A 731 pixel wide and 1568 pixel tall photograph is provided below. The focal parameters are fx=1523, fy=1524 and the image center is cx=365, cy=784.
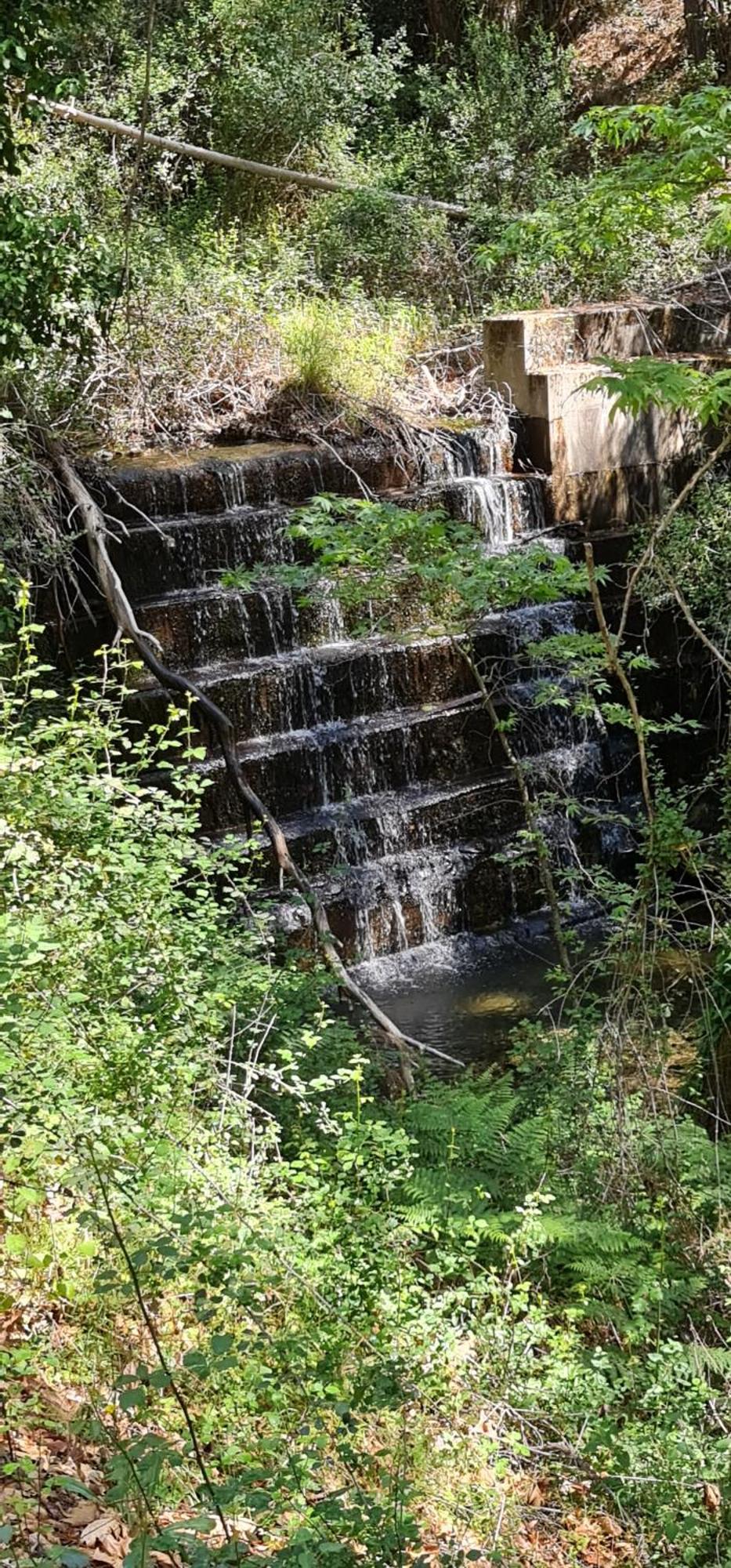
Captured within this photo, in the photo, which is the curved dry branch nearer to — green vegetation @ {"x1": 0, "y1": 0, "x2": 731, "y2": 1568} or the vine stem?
green vegetation @ {"x1": 0, "y1": 0, "x2": 731, "y2": 1568}

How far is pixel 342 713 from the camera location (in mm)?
9508

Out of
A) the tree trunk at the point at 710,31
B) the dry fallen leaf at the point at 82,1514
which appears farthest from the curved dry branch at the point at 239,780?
the tree trunk at the point at 710,31

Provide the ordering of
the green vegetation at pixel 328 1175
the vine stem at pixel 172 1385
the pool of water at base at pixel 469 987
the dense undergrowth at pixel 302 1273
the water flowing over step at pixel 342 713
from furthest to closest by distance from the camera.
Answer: the water flowing over step at pixel 342 713 → the pool of water at base at pixel 469 987 → the green vegetation at pixel 328 1175 → the dense undergrowth at pixel 302 1273 → the vine stem at pixel 172 1385

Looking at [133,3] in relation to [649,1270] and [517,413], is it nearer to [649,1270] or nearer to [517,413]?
[517,413]

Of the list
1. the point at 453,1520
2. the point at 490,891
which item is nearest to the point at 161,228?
the point at 490,891

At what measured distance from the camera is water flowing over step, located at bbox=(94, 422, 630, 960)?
8.76 m

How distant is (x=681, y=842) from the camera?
561 centimetres

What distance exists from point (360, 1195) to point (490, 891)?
4892 mm

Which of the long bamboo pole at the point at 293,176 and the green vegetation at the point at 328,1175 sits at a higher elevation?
the long bamboo pole at the point at 293,176

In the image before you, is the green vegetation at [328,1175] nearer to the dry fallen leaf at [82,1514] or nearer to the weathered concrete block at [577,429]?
the dry fallen leaf at [82,1514]

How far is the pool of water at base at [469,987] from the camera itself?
25.1 feet

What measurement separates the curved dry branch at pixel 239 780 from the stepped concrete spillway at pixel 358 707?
34.2 inches

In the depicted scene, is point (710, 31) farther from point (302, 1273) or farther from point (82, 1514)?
point (82, 1514)

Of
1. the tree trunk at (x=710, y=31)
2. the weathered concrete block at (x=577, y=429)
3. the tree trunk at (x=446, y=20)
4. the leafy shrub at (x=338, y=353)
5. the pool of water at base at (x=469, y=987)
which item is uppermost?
the tree trunk at (x=446, y=20)
